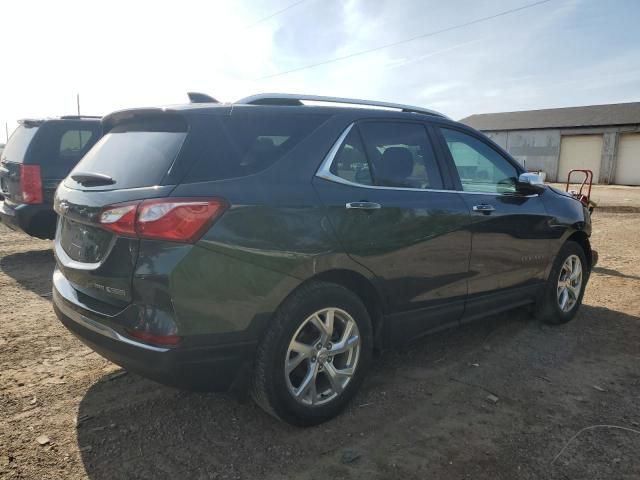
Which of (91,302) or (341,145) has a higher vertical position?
(341,145)

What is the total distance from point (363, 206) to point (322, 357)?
0.92m

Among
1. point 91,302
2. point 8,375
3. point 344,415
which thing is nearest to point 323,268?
point 344,415

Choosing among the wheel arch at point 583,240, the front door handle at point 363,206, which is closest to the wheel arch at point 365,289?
the front door handle at point 363,206

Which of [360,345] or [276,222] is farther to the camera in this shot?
[360,345]

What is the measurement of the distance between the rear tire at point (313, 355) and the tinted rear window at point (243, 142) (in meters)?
0.76

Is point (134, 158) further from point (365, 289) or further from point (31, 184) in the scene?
point (31, 184)

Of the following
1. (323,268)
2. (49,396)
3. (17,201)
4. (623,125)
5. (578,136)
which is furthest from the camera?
(578,136)

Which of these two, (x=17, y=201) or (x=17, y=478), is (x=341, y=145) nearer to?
(x=17, y=478)

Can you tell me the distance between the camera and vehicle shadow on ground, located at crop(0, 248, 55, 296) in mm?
5526

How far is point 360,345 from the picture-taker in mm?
3027

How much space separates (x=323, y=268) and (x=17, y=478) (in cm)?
182

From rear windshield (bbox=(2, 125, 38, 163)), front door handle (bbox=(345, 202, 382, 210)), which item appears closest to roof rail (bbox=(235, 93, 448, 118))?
front door handle (bbox=(345, 202, 382, 210))

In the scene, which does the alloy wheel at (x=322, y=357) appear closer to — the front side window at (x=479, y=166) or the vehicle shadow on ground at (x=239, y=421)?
the vehicle shadow on ground at (x=239, y=421)

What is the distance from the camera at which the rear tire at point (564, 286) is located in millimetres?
4617
